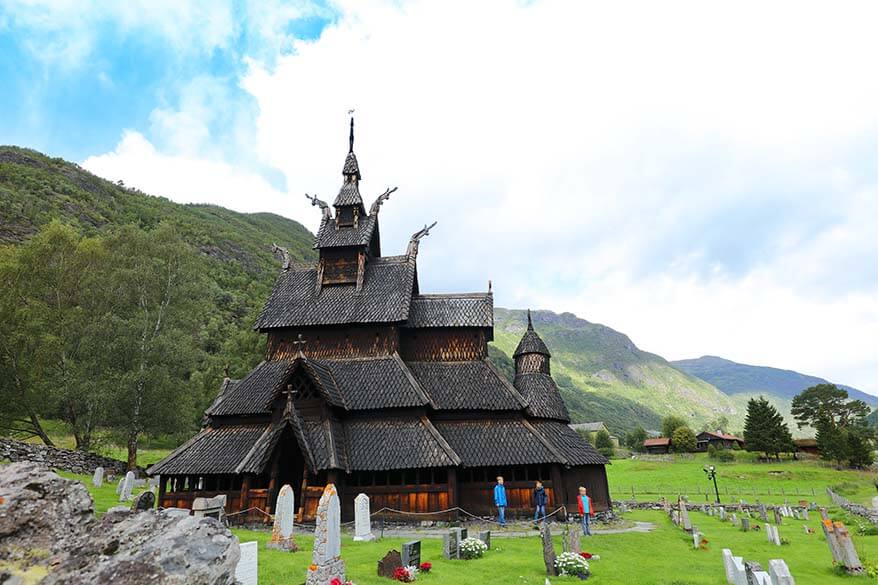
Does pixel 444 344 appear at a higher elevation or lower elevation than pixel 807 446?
higher

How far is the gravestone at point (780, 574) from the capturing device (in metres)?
8.14

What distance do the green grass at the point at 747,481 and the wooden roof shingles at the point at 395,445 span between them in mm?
31846

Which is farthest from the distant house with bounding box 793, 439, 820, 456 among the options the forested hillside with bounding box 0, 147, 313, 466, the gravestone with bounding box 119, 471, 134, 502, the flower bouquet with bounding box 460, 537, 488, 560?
the gravestone with bounding box 119, 471, 134, 502

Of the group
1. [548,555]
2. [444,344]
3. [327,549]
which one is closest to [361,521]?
[327,549]

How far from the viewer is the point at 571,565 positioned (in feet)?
37.8

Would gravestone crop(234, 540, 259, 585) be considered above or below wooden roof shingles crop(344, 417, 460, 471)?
below

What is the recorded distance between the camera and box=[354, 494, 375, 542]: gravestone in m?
15.2

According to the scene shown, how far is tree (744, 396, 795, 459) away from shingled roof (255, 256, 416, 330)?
70682 mm

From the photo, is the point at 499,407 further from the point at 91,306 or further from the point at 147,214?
the point at 147,214

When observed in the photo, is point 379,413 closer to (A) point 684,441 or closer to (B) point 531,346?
(B) point 531,346

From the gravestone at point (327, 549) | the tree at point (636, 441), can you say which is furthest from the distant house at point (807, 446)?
the gravestone at point (327, 549)

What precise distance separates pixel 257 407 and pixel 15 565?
18.9m

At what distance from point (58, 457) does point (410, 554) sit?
2567 cm

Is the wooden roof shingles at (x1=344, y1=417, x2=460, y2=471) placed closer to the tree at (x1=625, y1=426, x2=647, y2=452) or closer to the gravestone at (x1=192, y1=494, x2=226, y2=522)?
the gravestone at (x1=192, y1=494, x2=226, y2=522)
